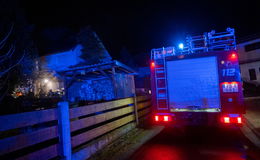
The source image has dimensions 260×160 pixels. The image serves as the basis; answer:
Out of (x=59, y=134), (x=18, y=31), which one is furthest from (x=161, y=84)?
(x=18, y=31)

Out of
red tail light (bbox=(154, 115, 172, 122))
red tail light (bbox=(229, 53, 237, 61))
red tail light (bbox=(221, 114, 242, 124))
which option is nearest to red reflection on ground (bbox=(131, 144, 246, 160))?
red tail light (bbox=(221, 114, 242, 124))

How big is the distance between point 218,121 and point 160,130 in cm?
245

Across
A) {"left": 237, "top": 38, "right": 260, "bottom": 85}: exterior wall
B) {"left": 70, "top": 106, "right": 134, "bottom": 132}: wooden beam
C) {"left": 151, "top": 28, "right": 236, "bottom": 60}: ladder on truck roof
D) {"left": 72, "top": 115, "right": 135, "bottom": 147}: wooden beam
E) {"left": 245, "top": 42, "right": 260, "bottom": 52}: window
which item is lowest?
{"left": 72, "top": 115, "right": 135, "bottom": 147}: wooden beam

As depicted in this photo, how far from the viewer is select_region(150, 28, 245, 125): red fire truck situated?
4.96 metres

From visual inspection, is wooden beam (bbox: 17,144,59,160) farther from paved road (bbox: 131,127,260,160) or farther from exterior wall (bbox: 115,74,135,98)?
exterior wall (bbox: 115,74,135,98)

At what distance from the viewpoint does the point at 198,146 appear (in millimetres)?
4965

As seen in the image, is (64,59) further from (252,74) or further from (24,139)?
(252,74)

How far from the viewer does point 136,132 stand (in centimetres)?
669

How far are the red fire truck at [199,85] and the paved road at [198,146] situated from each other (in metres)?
0.63

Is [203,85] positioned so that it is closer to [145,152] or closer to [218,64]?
[218,64]

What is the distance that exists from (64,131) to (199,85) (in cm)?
408

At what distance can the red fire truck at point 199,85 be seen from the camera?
4957 mm

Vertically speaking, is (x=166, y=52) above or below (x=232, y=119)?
above

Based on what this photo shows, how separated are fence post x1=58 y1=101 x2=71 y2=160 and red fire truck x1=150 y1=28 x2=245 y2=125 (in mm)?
3091
